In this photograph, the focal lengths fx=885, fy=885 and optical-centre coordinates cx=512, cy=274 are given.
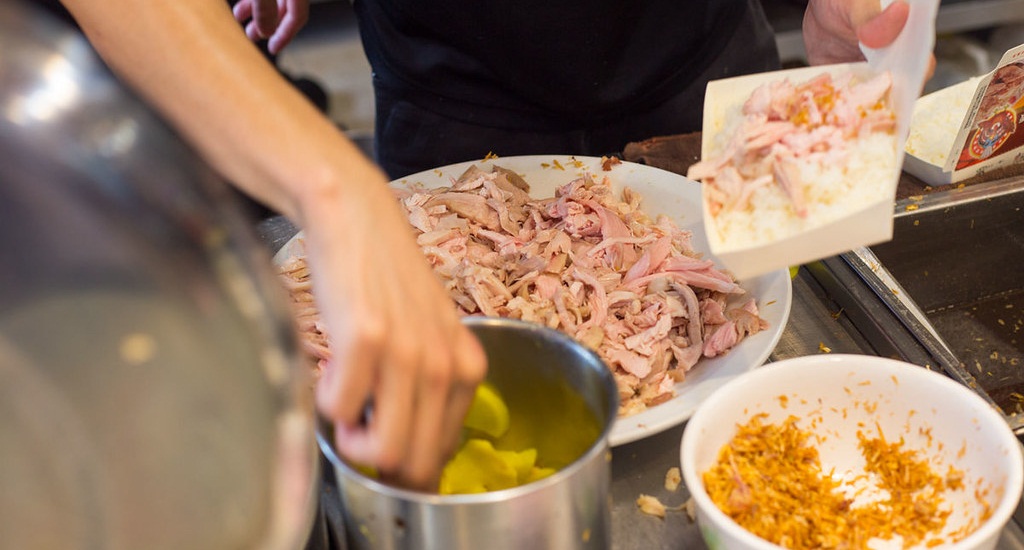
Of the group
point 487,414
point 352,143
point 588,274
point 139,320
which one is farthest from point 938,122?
point 139,320

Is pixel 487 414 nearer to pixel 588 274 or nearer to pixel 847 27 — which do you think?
pixel 588 274

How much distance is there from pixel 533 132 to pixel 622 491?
3.66 ft

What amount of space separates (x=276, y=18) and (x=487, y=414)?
1.42 m

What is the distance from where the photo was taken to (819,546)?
1.00m

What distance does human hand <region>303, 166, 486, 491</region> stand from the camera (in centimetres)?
76

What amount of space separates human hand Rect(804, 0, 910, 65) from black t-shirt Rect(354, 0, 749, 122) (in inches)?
16.5

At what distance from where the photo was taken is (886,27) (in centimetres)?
120

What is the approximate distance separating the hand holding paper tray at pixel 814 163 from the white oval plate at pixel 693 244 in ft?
0.73

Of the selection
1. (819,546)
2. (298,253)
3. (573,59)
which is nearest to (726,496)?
(819,546)

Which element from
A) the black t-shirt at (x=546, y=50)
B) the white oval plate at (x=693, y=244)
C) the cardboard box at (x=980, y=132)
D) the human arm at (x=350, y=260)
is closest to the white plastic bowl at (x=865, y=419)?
the white oval plate at (x=693, y=244)

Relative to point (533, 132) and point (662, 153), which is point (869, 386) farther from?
point (533, 132)

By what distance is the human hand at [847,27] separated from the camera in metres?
1.20

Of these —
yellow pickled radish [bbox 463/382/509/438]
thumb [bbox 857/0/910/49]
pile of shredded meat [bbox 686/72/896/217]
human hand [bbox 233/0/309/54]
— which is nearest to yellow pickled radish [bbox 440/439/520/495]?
yellow pickled radish [bbox 463/382/509/438]

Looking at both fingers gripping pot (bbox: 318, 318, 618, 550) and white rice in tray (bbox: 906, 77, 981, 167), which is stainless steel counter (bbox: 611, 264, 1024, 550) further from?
white rice in tray (bbox: 906, 77, 981, 167)
